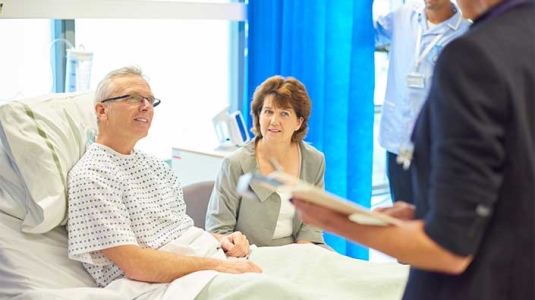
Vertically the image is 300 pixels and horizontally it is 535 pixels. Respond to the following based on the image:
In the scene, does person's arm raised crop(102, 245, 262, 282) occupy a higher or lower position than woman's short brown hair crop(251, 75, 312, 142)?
lower

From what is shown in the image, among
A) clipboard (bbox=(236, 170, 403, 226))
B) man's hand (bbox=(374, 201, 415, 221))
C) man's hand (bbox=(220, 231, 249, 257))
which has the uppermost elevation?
clipboard (bbox=(236, 170, 403, 226))

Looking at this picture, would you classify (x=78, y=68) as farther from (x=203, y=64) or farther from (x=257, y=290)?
(x=257, y=290)

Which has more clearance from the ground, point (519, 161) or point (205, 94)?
point (519, 161)

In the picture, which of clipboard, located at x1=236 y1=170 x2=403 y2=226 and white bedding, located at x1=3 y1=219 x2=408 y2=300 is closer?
clipboard, located at x1=236 y1=170 x2=403 y2=226

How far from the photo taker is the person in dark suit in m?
1.01

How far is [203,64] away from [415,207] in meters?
2.78

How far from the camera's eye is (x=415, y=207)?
118 cm

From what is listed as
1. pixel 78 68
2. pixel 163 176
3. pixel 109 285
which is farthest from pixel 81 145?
pixel 78 68

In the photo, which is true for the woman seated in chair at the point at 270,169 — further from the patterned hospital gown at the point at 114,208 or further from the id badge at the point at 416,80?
the id badge at the point at 416,80

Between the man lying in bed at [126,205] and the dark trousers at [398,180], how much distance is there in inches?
35.8

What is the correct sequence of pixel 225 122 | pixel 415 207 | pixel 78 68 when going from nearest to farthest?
pixel 415 207 < pixel 78 68 < pixel 225 122

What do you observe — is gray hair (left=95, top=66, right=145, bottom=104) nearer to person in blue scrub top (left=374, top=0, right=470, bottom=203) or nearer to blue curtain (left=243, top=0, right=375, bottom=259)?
person in blue scrub top (left=374, top=0, right=470, bottom=203)

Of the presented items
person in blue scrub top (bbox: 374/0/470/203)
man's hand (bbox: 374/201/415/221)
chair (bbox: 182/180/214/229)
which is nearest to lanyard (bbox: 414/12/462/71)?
person in blue scrub top (bbox: 374/0/470/203)

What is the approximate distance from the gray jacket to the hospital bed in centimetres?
36
